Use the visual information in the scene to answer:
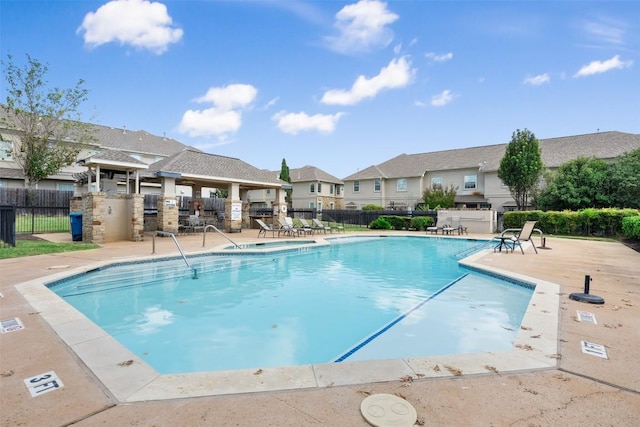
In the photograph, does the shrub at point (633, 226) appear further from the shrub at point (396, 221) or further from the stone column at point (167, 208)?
the stone column at point (167, 208)

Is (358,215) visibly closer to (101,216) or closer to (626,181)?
(626,181)

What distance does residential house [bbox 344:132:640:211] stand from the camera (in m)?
29.0

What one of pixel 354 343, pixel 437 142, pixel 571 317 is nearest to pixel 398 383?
pixel 354 343

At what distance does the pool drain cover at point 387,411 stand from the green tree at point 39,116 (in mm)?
28879

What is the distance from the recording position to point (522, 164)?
25266 millimetres

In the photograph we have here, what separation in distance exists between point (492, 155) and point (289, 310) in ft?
107

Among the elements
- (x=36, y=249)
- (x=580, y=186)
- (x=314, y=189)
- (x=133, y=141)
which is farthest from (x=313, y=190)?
(x=36, y=249)

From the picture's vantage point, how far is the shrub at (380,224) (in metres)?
23.9

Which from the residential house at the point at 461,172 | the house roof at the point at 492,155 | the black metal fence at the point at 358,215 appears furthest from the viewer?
the residential house at the point at 461,172

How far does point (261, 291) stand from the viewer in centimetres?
731

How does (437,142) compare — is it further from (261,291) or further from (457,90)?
(261,291)

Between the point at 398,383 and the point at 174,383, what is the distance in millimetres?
1741

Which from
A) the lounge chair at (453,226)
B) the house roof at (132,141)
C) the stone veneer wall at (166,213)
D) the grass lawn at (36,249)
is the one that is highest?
the house roof at (132,141)

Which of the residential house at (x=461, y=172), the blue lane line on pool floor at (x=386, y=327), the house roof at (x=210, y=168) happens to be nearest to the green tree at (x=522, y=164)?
the residential house at (x=461, y=172)
